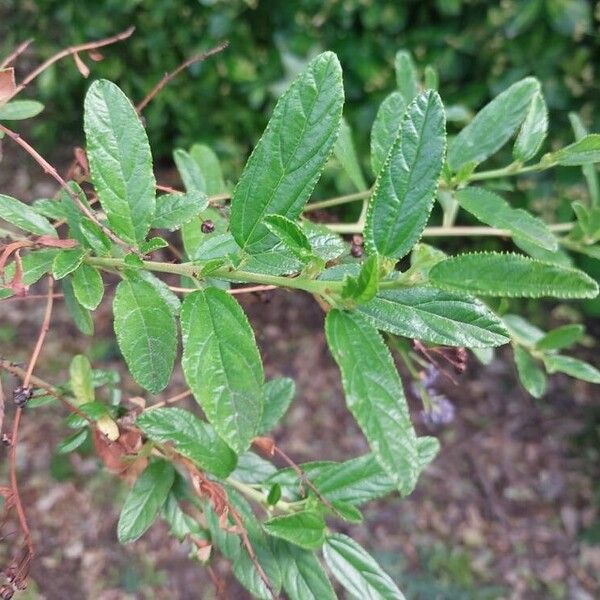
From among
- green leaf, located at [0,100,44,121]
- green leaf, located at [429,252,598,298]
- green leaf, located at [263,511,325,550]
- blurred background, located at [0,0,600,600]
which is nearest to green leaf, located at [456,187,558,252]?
green leaf, located at [429,252,598,298]

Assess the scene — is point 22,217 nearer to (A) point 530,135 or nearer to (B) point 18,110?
(B) point 18,110

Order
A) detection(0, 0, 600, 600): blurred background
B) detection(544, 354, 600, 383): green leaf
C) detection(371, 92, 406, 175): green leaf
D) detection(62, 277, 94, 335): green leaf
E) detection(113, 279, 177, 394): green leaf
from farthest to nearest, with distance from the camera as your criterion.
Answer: detection(0, 0, 600, 600): blurred background
detection(544, 354, 600, 383): green leaf
detection(371, 92, 406, 175): green leaf
detection(62, 277, 94, 335): green leaf
detection(113, 279, 177, 394): green leaf

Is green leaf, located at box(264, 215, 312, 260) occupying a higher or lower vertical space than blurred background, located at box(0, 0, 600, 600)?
higher

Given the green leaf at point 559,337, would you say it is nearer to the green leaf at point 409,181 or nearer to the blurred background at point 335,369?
the green leaf at point 409,181

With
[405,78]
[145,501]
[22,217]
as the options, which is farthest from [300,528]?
[405,78]

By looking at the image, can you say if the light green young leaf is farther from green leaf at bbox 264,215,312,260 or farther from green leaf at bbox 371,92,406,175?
green leaf at bbox 371,92,406,175
